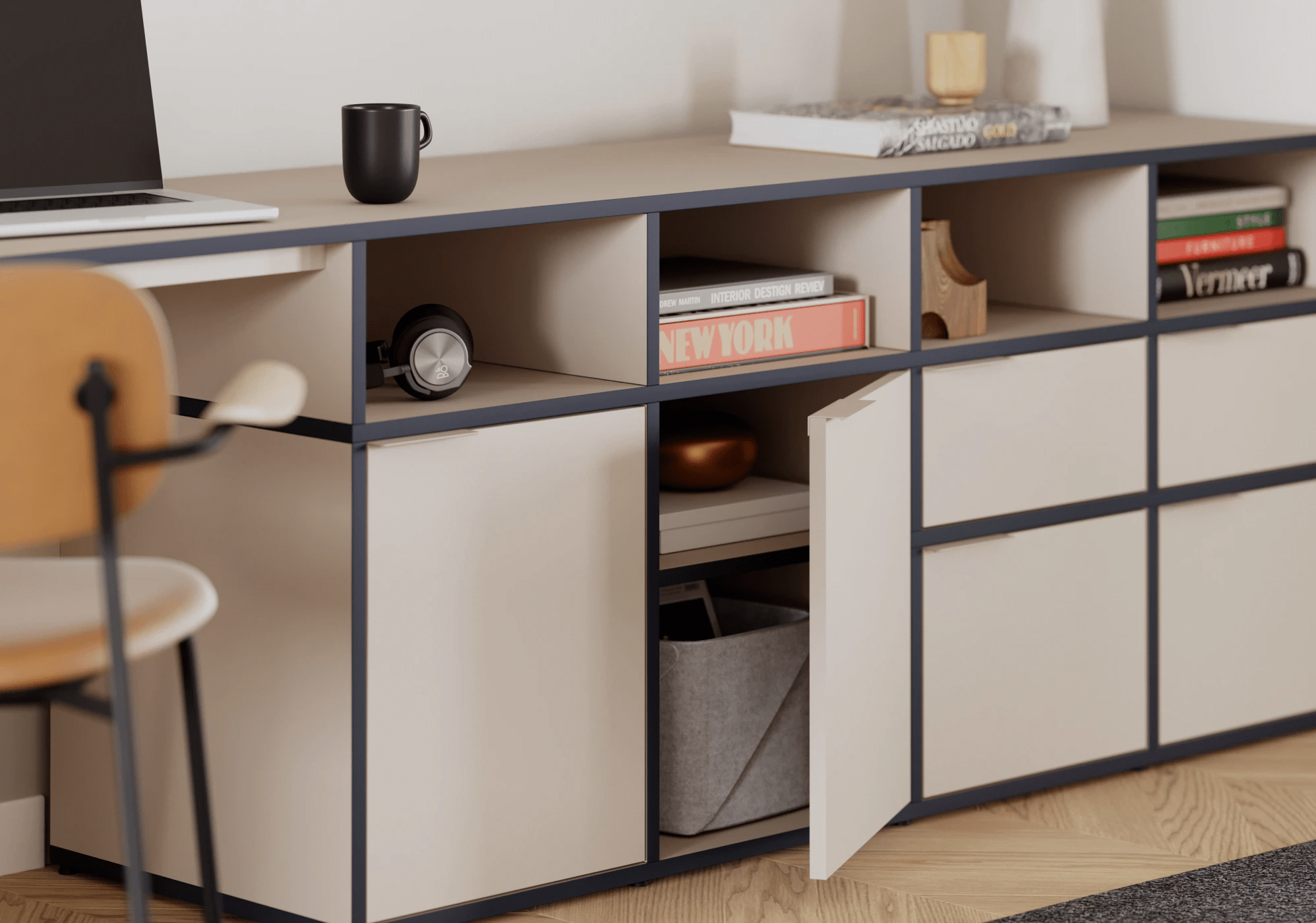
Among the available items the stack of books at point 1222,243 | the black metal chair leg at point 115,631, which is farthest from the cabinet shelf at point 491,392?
the stack of books at point 1222,243

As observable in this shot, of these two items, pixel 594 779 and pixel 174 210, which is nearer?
pixel 174 210

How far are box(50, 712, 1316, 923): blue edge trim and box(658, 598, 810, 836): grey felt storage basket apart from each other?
0.04 m

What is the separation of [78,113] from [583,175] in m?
0.57

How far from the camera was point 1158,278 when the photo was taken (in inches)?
97.3

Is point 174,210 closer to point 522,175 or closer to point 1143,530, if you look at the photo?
point 522,175

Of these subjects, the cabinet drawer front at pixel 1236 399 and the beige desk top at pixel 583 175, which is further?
the cabinet drawer front at pixel 1236 399

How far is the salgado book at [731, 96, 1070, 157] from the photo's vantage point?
2.28m

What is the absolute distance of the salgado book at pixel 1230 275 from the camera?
8.21ft

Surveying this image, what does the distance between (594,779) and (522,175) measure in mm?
704

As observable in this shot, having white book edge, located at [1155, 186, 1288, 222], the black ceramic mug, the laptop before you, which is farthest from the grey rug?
the laptop

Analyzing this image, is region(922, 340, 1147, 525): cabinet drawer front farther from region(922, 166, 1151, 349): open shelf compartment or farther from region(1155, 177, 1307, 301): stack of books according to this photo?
region(1155, 177, 1307, 301): stack of books

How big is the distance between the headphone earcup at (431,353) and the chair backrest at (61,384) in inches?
23.7

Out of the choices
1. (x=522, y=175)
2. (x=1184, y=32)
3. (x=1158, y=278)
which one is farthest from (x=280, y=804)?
(x=1184, y=32)

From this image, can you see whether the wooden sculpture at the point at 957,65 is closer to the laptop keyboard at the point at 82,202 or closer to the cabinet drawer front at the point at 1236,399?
the cabinet drawer front at the point at 1236,399
